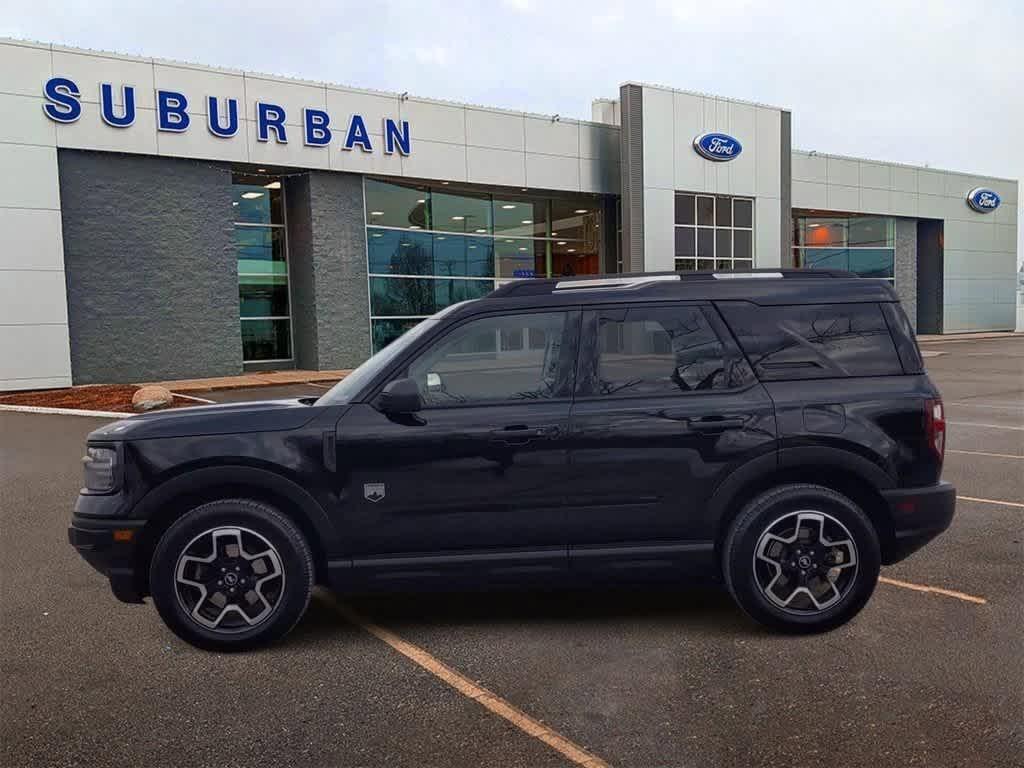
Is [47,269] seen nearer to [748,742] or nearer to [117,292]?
[117,292]

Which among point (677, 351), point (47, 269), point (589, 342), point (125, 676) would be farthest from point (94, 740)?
point (47, 269)

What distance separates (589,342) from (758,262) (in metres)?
28.2

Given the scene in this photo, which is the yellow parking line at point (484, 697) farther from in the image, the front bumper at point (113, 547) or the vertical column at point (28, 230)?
the vertical column at point (28, 230)

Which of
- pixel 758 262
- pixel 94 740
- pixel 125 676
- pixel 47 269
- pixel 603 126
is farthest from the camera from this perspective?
pixel 758 262

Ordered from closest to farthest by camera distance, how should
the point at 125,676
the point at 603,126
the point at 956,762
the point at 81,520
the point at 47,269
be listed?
the point at 956,762 → the point at 125,676 → the point at 81,520 → the point at 47,269 → the point at 603,126

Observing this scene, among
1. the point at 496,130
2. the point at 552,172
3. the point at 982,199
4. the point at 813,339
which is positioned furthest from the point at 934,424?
the point at 982,199

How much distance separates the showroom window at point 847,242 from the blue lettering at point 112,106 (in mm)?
26869

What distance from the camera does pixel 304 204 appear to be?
23.5 m

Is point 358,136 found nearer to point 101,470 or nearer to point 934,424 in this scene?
point 101,470

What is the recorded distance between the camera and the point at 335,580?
4188 mm

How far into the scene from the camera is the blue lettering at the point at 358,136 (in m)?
23.6

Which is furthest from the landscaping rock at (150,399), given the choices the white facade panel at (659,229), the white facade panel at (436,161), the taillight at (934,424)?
the white facade panel at (659,229)

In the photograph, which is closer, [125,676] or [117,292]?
[125,676]

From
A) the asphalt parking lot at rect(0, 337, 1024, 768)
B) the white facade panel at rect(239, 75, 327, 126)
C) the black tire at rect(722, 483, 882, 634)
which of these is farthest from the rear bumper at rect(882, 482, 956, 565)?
the white facade panel at rect(239, 75, 327, 126)
